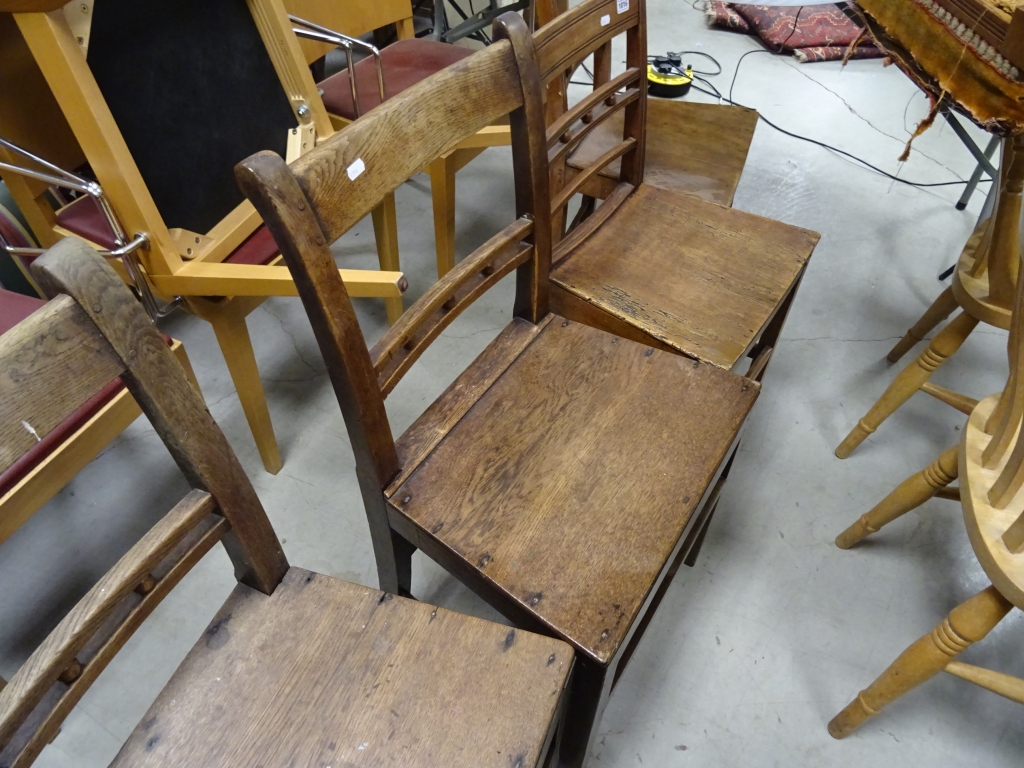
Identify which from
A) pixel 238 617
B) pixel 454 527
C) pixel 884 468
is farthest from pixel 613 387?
pixel 884 468

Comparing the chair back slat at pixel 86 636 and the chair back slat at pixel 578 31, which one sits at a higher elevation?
the chair back slat at pixel 578 31

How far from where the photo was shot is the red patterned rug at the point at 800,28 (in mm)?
2801

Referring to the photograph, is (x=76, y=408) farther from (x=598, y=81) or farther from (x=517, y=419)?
(x=598, y=81)

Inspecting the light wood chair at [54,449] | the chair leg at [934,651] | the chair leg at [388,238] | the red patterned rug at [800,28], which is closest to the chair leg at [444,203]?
the chair leg at [388,238]

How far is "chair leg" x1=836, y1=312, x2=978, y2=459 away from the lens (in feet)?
3.89

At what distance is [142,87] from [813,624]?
60.4 inches

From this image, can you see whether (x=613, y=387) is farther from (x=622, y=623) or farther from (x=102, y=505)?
(x=102, y=505)

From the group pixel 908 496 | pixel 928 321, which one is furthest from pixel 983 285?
pixel 908 496

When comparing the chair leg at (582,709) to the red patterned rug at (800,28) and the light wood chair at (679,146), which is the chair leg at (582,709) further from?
the red patterned rug at (800,28)

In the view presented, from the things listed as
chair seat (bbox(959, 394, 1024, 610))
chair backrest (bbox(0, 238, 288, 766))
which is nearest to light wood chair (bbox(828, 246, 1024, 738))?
chair seat (bbox(959, 394, 1024, 610))

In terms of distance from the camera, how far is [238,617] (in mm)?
694

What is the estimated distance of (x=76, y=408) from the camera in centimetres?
48

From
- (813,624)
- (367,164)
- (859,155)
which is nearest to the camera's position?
(367,164)

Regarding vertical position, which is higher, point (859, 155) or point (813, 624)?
point (859, 155)
